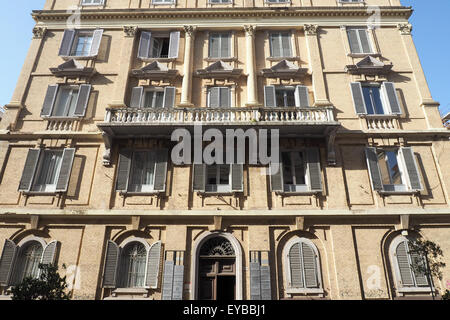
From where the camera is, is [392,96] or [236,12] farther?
[236,12]

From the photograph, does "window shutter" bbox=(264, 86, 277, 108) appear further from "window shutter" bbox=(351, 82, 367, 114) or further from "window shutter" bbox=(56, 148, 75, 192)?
"window shutter" bbox=(56, 148, 75, 192)

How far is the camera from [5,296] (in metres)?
12.4

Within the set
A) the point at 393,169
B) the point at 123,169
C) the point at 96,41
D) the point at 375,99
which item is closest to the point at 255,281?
the point at 123,169

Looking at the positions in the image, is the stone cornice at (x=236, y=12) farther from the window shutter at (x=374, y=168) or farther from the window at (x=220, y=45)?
the window shutter at (x=374, y=168)

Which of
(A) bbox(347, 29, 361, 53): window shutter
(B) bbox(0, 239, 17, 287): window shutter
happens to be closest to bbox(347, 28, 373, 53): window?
(A) bbox(347, 29, 361, 53): window shutter

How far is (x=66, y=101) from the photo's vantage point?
16.5m

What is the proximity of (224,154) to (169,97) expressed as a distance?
4.62 m

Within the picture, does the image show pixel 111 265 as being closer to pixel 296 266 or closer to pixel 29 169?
pixel 29 169

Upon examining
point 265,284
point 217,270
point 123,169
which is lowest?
point 265,284

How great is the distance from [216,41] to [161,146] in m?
7.79

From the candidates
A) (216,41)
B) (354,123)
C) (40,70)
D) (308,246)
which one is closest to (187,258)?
(308,246)

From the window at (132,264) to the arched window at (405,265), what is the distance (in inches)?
397

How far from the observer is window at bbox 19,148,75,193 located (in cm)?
1430
